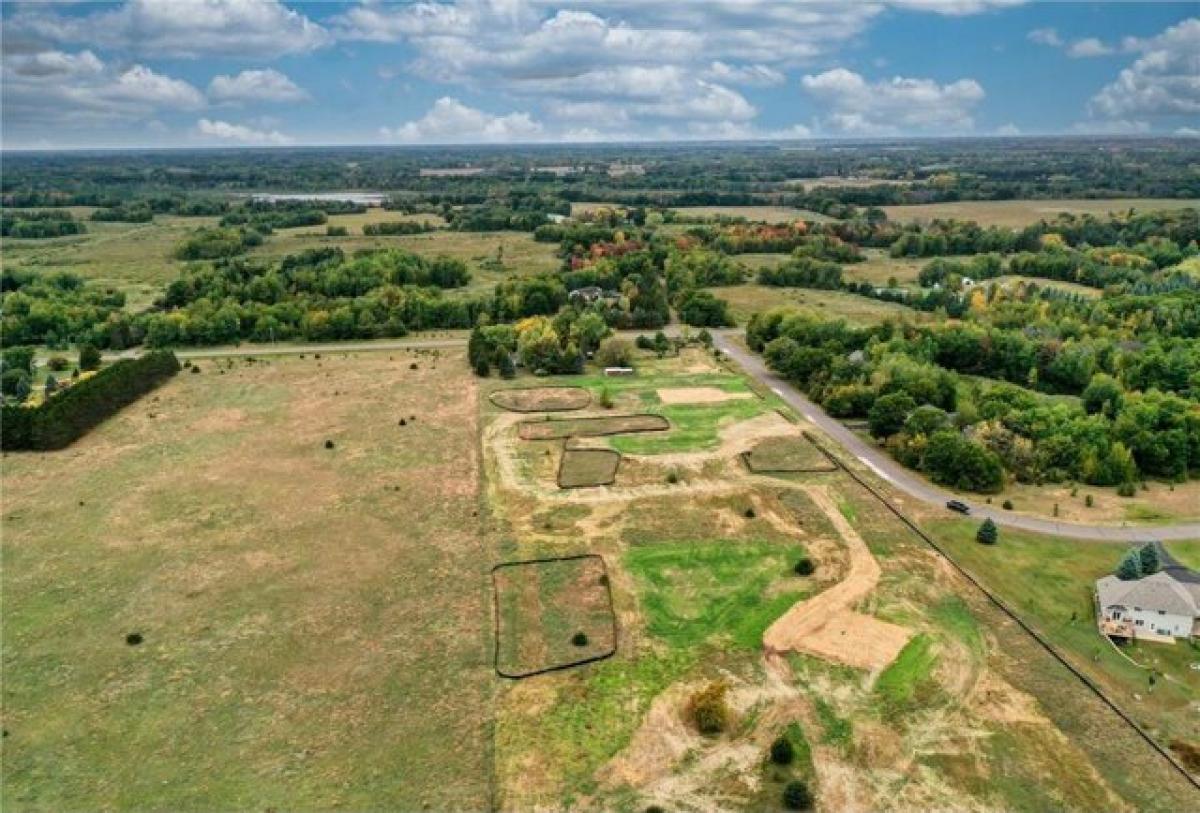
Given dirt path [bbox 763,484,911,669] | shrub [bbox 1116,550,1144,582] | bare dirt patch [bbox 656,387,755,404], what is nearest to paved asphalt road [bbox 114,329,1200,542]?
bare dirt patch [bbox 656,387,755,404]

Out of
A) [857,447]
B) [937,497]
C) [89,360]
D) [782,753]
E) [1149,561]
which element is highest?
[89,360]

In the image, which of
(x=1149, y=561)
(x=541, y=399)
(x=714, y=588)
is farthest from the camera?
(x=541, y=399)

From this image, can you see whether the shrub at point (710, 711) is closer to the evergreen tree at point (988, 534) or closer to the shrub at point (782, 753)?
the shrub at point (782, 753)

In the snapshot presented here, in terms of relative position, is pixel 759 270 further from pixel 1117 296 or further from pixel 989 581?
pixel 989 581

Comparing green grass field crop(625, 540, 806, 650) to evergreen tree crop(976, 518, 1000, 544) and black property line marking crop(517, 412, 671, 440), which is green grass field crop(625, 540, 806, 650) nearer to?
evergreen tree crop(976, 518, 1000, 544)

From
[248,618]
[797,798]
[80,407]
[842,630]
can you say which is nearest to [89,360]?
[80,407]

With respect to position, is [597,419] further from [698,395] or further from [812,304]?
[812,304]

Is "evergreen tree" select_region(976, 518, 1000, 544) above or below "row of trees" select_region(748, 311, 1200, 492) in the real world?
below
